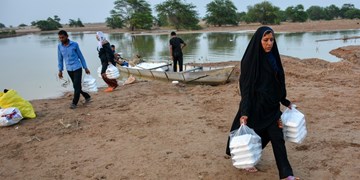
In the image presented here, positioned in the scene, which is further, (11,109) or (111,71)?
(111,71)

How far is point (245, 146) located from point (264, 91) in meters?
0.56

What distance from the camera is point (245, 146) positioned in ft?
10.2

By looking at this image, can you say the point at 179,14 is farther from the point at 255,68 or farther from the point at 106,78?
the point at 255,68

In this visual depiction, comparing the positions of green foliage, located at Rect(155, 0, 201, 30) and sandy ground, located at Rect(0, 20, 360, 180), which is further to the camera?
green foliage, located at Rect(155, 0, 201, 30)

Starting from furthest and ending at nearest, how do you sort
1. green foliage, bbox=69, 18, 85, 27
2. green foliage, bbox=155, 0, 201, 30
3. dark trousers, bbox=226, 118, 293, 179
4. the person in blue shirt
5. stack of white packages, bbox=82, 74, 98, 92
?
green foliage, bbox=69, 18, 85, 27 < green foliage, bbox=155, 0, 201, 30 < stack of white packages, bbox=82, 74, 98, 92 < the person in blue shirt < dark trousers, bbox=226, 118, 293, 179

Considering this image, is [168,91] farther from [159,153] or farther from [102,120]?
[159,153]

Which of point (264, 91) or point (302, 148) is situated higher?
point (264, 91)

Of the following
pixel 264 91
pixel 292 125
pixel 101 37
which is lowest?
pixel 292 125

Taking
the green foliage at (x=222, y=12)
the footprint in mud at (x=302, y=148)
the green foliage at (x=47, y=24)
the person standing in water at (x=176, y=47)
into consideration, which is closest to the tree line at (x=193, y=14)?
the green foliage at (x=222, y=12)

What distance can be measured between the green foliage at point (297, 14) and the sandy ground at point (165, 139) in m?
67.4

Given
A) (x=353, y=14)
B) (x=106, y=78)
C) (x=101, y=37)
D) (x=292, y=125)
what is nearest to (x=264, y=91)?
(x=292, y=125)

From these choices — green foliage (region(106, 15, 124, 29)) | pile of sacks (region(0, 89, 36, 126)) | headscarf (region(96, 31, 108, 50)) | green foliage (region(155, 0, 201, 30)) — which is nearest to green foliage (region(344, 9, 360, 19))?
green foliage (region(155, 0, 201, 30))

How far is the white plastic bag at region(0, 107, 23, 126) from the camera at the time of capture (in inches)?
227

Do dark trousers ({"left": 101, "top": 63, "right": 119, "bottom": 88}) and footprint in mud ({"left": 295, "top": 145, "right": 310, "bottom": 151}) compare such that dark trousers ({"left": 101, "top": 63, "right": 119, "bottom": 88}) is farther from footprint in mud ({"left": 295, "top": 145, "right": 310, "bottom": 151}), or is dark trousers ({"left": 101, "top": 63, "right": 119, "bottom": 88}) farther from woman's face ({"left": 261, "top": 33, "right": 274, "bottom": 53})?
woman's face ({"left": 261, "top": 33, "right": 274, "bottom": 53})
